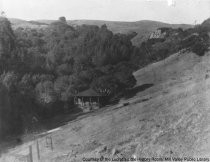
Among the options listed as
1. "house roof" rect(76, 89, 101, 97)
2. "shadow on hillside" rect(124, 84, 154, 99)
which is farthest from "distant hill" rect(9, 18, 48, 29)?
"shadow on hillside" rect(124, 84, 154, 99)

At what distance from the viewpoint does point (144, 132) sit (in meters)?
19.2

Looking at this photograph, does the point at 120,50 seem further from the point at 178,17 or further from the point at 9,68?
the point at 178,17

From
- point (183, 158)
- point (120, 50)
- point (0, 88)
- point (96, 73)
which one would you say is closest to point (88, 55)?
point (96, 73)

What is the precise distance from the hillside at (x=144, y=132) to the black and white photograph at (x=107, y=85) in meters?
0.06

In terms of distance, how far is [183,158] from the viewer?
15477 mm

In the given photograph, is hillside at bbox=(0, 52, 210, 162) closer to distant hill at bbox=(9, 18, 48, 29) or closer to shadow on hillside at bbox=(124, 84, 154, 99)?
shadow on hillside at bbox=(124, 84, 154, 99)

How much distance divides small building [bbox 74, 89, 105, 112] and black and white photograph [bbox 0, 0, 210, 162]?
93 millimetres

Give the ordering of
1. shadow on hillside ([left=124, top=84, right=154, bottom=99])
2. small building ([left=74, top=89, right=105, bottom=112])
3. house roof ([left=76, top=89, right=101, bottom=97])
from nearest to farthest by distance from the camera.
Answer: small building ([left=74, top=89, right=105, bottom=112])
house roof ([left=76, top=89, right=101, bottom=97])
shadow on hillside ([left=124, top=84, right=154, bottom=99])

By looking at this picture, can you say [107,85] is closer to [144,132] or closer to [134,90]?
[134,90]

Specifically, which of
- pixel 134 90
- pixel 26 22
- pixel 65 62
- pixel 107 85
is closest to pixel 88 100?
pixel 107 85

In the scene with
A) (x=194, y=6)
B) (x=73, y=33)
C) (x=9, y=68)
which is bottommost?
(x=9, y=68)

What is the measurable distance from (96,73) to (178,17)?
43.4 ft

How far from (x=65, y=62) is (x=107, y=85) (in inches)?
191

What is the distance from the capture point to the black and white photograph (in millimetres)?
18375
